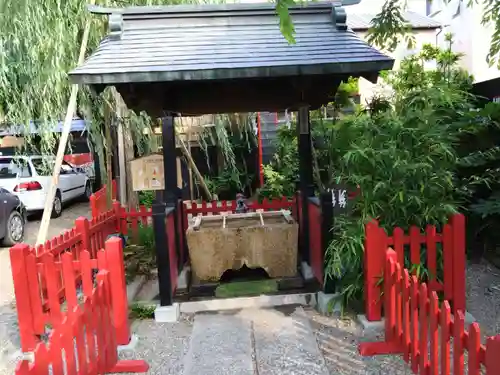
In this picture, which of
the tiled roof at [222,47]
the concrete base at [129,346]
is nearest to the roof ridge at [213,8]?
the tiled roof at [222,47]

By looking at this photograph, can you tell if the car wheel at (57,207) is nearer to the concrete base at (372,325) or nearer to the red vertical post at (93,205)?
the red vertical post at (93,205)

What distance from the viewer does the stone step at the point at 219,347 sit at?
3.43 metres

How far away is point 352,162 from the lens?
4.50 metres

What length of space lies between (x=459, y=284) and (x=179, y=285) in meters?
2.96

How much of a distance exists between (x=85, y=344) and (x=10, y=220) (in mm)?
6904

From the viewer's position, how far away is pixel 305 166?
5.55m

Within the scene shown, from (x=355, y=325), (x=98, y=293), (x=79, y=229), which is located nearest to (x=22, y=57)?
(x=79, y=229)

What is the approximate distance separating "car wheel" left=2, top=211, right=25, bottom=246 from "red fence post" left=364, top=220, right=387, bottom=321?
24.9 ft

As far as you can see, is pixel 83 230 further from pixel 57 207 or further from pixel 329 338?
pixel 57 207

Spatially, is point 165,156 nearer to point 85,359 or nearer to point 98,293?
point 98,293

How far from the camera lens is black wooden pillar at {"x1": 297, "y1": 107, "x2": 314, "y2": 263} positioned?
17.7 ft

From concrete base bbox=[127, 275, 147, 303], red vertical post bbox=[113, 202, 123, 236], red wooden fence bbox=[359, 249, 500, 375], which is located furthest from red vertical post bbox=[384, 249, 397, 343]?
red vertical post bbox=[113, 202, 123, 236]

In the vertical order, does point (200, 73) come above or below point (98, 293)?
above

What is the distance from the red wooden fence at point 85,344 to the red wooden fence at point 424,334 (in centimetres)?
203
